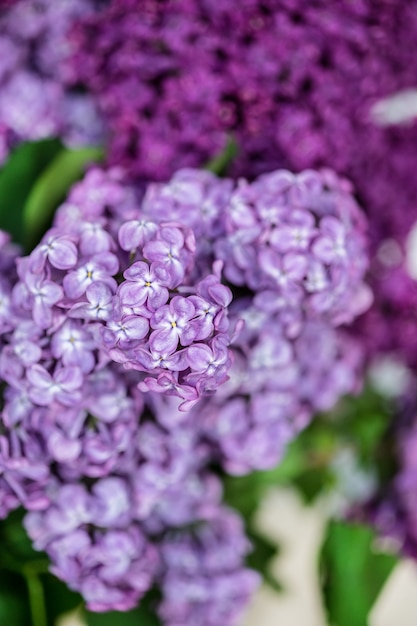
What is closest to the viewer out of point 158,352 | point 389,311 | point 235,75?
point 158,352

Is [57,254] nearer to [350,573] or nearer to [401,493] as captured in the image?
[350,573]

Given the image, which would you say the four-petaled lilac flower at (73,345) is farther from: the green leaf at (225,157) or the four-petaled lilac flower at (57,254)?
the green leaf at (225,157)

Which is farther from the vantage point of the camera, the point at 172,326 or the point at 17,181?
the point at 17,181

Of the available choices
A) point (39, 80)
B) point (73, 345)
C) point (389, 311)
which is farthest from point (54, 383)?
point (389, 311)

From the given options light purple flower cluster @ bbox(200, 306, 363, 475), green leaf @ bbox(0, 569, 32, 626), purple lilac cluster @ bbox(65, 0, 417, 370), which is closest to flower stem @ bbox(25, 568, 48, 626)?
green leaf @ bbox(0, 569, 32, 626)

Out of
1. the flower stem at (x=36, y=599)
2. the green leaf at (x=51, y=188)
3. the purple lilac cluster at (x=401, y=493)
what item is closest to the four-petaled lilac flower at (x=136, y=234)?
the green leaf at (x=51, y=188)

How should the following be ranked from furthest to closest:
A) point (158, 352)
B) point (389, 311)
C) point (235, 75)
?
point (389, 311)
point (235, 75)
point (158, 352)

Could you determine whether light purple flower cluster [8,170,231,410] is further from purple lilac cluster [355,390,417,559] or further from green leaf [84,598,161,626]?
purple lilac cluster [355,390,417,559]
